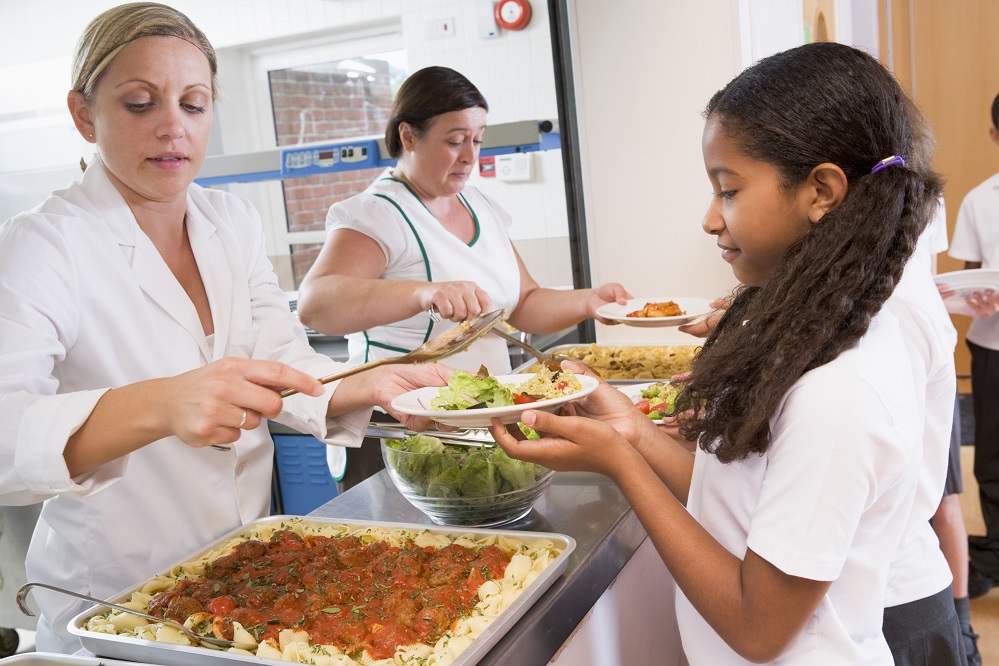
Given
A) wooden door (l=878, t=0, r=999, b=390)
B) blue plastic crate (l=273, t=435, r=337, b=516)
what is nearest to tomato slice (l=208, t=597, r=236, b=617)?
blue plastic crate (l=273, t=435, r=337, b=516)

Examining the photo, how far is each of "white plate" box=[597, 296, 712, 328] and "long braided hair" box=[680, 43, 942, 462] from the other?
111cm

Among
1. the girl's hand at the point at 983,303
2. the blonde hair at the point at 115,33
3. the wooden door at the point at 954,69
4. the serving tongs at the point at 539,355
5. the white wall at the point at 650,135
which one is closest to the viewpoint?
the blonde hair at the point at 115,33

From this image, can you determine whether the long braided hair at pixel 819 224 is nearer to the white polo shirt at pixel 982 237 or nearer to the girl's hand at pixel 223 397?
the girl's hand at pixel 223 397

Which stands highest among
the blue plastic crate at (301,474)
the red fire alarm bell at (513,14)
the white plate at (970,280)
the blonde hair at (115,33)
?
the red fire alarm bell at (513,14)

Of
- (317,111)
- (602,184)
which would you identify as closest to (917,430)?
(602,184)

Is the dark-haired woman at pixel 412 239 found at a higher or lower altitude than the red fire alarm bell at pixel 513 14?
lower

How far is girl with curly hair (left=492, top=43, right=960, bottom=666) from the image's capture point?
38.3 inches

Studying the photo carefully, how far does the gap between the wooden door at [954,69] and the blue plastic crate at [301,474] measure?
459 cm

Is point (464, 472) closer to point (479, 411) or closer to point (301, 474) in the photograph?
point (479, 411)

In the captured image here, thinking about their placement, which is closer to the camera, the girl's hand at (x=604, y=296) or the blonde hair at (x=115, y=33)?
the blonde hair at (x=115, y=33)

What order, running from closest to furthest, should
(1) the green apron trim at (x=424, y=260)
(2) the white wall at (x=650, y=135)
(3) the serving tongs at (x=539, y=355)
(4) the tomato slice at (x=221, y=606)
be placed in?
(4) the tomato slice at (x=221, y=606) < (3) the serving tongs at (x=539, y=355) < (1) the green apron trim at (x=424, y=260) < (2) the white wall at (x=650, y=135)

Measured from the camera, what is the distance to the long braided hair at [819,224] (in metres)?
1.03

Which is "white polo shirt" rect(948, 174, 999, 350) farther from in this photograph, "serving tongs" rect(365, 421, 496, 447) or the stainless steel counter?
"serving tongs" rect(365, 421, 496, 447)

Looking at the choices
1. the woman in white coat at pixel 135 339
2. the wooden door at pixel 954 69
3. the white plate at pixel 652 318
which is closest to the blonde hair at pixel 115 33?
the woman in white coat at pixel 135 339
